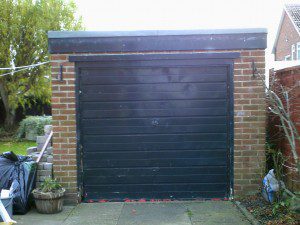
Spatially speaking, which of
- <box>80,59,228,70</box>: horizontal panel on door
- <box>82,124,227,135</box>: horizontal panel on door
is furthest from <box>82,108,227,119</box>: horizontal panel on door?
<box>80,59,228,70</box>: horizontal panel on door

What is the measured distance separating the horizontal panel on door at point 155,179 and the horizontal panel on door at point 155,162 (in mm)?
194

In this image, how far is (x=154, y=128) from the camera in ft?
20.8

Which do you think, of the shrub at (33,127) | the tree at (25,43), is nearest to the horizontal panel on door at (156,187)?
the shrub at (33,127)

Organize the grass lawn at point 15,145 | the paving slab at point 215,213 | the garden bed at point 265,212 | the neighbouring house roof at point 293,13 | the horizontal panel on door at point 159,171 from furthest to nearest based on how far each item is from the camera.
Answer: the neighbouring house roof at point 293,13, the grass lawn at point 15,145, the horizontal panel on door at point 159,171, the paving slab at point 215,213, the garden bed at point 265,212

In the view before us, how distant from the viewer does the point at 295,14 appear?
28891mm

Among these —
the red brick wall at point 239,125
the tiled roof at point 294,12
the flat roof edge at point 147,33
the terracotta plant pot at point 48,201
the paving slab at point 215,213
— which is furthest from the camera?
the tiled roof at point 294,12

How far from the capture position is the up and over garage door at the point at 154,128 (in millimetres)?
6250

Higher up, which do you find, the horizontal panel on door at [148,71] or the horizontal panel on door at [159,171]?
the horizontal panel on door at [148,71]

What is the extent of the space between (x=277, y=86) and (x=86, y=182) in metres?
3.66

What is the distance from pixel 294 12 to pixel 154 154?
26.7 metres

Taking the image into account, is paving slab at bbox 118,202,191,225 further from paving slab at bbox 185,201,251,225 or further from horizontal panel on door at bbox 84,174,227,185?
horizontal panel on door at bbox 84,174,227,185

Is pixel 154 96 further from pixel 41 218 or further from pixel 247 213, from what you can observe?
pixel 41 218

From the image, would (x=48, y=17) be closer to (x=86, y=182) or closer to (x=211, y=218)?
(x=86, y=182)

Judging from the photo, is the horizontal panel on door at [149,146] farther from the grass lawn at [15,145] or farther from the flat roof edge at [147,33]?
the grass lawn at [15,145]
